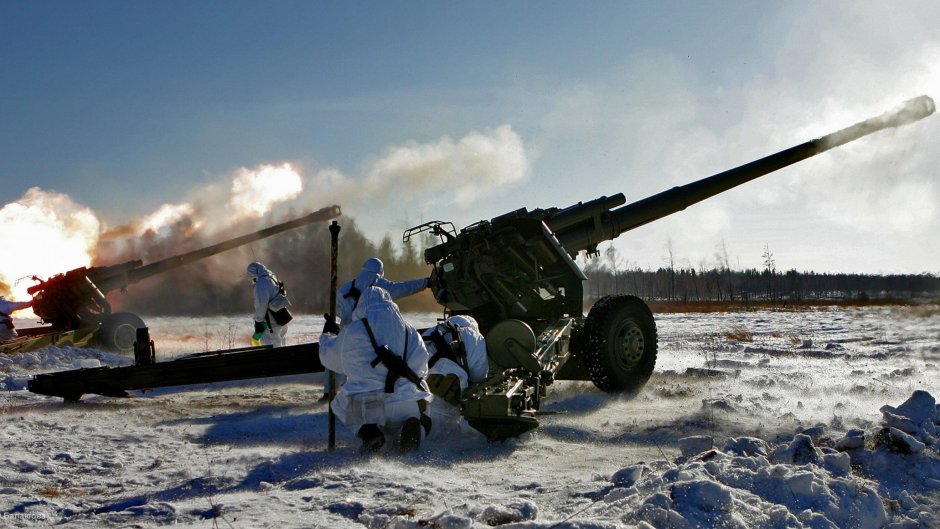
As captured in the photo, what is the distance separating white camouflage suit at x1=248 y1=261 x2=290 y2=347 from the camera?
11055 millimetres

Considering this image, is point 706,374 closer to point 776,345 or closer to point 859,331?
point 776,345

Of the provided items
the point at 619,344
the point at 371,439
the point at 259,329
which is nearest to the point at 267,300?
the point at 259,329

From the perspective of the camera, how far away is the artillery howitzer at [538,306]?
8.06m

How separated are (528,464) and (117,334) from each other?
12705 millimetres

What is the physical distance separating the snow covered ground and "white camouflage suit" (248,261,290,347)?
6.06 feet

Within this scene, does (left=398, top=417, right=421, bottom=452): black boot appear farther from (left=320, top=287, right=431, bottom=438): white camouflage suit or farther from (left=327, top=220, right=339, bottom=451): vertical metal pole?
(left=327, top=220, right=339, bottom=451): vertical metal pole

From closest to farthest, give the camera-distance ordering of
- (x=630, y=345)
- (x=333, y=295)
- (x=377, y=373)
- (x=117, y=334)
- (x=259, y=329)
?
(x=377, y=373) < (x=333, y=295) < (x=630, y=345) < (x=259, y=329) < (x=117, y=334)

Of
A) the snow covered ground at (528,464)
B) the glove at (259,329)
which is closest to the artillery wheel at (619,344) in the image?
the snow covered ground at (528,464)

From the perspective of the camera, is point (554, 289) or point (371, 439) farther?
point (554, 289)

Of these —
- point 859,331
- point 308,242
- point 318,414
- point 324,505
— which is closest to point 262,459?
point 324,505

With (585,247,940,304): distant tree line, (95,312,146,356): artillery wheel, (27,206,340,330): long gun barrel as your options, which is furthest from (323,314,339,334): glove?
(585,247,940,304): distant tree line

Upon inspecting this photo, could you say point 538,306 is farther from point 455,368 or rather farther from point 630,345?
point 455,368

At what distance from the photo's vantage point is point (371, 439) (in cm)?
544

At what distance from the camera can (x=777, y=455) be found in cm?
444
